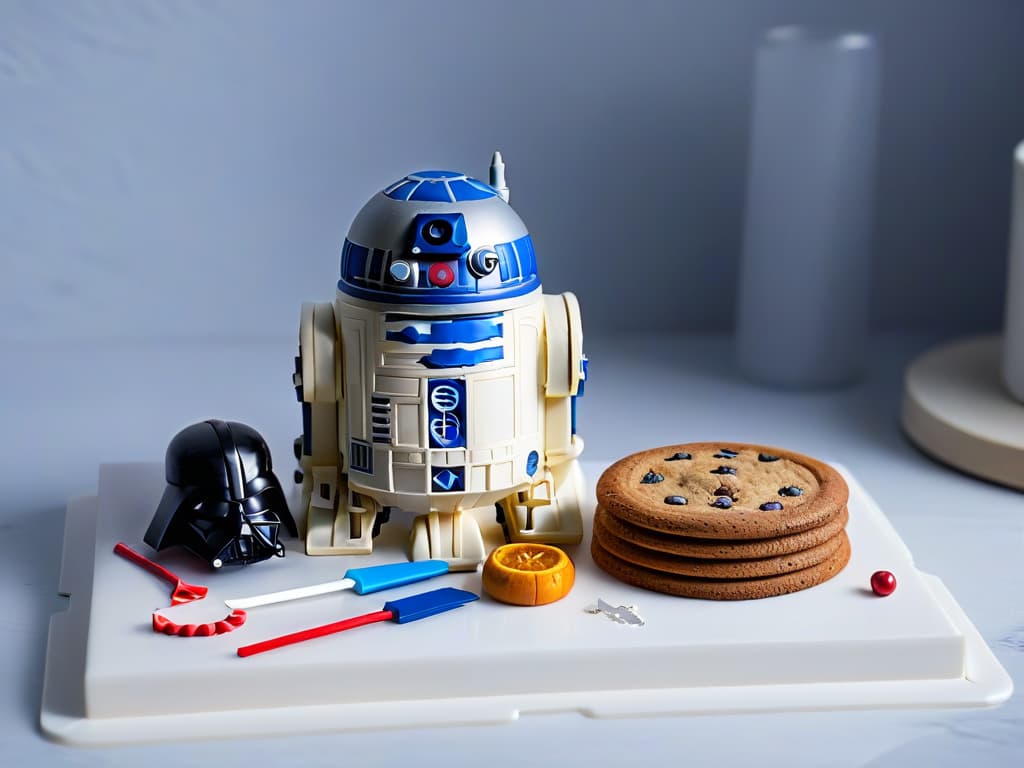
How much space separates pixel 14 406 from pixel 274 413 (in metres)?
0.31

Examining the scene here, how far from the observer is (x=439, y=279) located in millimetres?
1103

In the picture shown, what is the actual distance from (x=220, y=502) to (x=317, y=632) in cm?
16

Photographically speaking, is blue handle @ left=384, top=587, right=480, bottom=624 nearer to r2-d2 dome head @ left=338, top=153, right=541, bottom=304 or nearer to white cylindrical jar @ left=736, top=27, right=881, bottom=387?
r2-d2 dome head @ left=338, top=153, right=541, bottom=304

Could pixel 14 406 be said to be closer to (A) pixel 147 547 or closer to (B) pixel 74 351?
(B) pixel 74 351

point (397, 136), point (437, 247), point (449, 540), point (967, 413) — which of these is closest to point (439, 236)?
point (437, 247)

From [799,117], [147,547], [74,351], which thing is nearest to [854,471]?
[799,117]

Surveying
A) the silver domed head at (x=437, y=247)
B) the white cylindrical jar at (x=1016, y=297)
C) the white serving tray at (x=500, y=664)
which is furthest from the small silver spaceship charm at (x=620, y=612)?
the white cylindrical jar at (x=1016, y=297)

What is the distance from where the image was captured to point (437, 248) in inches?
43.3

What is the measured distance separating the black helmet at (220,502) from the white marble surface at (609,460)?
0.14m

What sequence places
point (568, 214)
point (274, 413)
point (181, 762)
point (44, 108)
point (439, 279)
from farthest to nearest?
point (568, 214), point (44, 108), point (274, 413), point (439, 279), point (181, 762)

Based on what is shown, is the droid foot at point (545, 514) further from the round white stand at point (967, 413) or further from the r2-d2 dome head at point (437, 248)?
the round white stand at point (967, 413)

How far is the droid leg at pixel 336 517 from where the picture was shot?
118 centimetres

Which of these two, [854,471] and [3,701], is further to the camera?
[854,471]

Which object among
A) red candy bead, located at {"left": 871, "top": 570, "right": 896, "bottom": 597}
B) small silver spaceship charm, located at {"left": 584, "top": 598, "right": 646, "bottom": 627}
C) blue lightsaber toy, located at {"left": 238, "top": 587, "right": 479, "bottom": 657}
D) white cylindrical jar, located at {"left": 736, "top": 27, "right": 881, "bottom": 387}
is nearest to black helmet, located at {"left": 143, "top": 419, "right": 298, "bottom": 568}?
blue lightsaber toy, located at {"left": 238, "top": 587, "right": 479, "bottom": 657}
